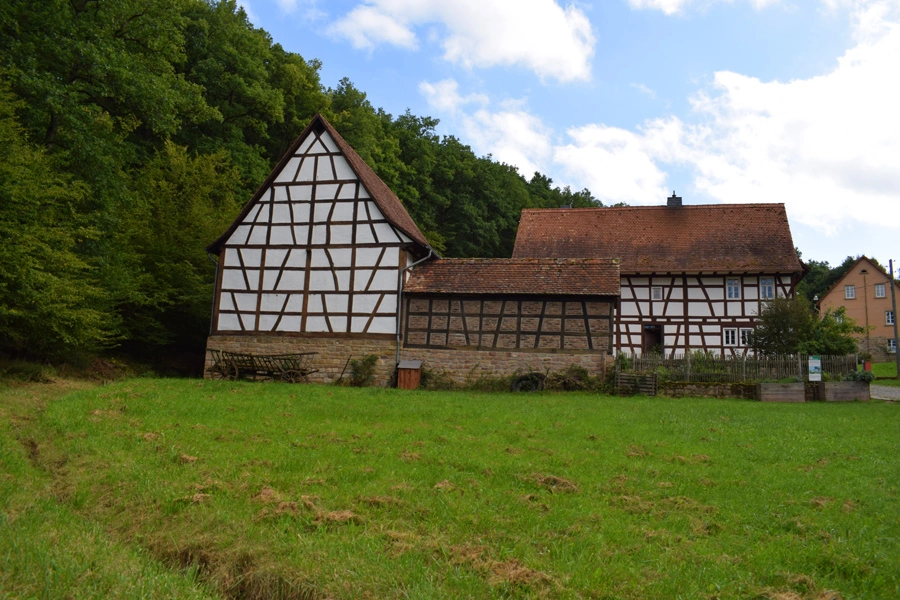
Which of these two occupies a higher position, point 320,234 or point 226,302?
point 320,234

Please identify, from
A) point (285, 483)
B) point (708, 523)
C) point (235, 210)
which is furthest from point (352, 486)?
point (235, 210)

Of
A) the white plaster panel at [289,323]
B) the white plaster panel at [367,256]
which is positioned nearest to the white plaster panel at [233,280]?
the white plaster panel at [289,323]

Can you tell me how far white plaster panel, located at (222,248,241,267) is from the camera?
72.4 ft

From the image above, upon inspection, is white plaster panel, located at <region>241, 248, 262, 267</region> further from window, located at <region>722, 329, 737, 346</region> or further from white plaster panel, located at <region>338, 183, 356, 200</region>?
window, located at <region>722, 329, 737, 346</region>

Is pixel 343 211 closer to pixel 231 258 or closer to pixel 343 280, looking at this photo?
pixel 343 280

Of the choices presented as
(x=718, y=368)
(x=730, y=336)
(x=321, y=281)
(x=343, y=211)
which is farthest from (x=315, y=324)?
(x=730, y=336)

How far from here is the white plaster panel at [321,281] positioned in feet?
70.0

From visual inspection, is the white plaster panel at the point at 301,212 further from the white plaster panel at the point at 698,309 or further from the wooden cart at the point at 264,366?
the white plaster panel at the point at 698,309

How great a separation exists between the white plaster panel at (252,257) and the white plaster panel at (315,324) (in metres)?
2.83

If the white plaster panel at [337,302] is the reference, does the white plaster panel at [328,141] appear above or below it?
above

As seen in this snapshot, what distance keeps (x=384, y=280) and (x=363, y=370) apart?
3072 mm

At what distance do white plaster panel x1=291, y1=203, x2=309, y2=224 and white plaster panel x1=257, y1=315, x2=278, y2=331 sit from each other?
2.94m

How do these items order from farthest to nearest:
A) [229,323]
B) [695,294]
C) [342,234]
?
[695,294], [229,323], [342,234]

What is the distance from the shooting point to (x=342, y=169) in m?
21.8
